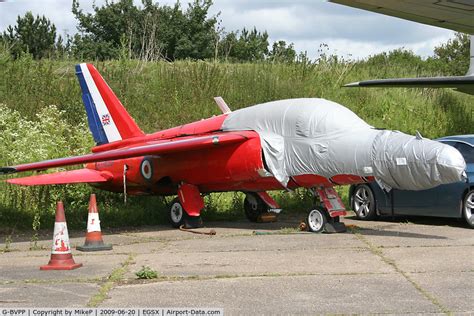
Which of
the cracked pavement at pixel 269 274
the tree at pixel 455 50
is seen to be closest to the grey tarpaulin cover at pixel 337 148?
the cracked pavement at pixel 269 274

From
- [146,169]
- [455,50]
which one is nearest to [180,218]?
[146,169]

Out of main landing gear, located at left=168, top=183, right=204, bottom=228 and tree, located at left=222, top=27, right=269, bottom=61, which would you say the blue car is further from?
tree, located at left=222, top=27, right=269, bottom=61

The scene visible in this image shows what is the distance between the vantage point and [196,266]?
902 cm

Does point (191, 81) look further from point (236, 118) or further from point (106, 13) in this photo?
point (106, 13)

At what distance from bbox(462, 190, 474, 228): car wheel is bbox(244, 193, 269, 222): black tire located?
3902mm

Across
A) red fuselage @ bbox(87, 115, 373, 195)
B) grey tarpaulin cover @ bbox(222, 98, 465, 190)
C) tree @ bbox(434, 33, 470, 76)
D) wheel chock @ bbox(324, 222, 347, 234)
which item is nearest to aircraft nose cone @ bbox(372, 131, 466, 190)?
grey tarpaulin cover @ bbox(222, 98, 465, 190)

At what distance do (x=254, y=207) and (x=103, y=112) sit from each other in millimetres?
3865

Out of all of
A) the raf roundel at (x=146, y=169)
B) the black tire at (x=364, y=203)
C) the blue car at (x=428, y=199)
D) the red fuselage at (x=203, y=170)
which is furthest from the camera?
the black tire at (x=364, y=203)

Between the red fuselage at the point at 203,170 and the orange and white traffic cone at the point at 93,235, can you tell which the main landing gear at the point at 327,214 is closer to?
the red fuselage at the point at 203,170

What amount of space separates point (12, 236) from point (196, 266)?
5.63 meters

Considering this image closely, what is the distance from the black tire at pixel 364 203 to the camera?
14.7 metres

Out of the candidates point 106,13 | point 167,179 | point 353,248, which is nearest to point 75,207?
point 167,179

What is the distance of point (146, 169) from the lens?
1457cm

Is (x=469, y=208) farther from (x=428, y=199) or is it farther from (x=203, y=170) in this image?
(x=203, y=170)
